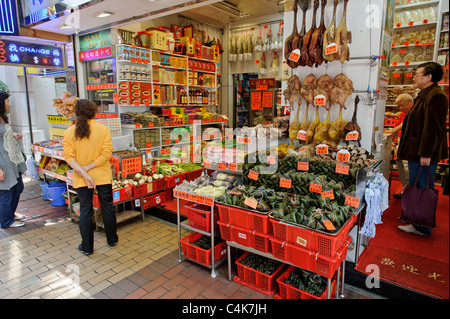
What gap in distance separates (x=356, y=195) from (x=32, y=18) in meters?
6.39

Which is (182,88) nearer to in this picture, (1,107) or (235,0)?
(235,0)

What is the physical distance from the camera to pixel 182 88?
26.3 ft

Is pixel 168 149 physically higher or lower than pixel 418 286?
higher

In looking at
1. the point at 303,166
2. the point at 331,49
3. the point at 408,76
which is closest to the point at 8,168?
the point at 303,166

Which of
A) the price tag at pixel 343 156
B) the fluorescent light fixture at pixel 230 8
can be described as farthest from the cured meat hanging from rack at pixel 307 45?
the fluorescent light fixture at pixel 230 8

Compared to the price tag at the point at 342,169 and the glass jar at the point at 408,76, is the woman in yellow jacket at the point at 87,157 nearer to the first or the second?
the price tag at the point at 342,169

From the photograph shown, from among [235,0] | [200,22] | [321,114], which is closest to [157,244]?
[321,114]

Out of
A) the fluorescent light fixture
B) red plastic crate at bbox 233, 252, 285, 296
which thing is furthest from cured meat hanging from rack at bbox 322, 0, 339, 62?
the fluorescent light fixture

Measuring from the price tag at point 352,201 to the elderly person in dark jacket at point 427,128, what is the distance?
1.32m

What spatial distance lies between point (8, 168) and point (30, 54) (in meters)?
2.32

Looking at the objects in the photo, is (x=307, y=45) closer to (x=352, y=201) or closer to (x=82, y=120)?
(x=352, y=201)

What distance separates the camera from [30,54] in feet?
17.7

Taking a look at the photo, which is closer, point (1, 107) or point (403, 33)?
point (1, 107)

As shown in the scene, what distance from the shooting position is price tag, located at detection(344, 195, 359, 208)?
2822 mm
